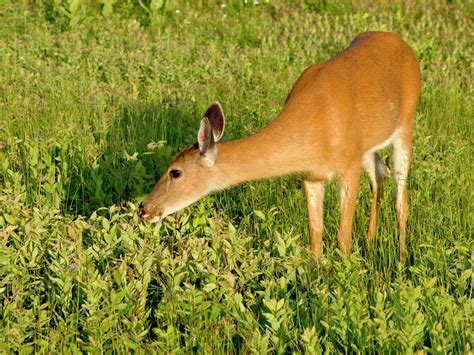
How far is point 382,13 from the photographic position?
37.7ft

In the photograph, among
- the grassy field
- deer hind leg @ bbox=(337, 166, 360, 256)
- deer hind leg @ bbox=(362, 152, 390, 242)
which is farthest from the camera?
deer hind leg @ bbox=(362, 152, 390, 242)

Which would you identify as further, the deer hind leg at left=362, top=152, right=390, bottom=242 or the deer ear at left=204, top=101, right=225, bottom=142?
the deer hind leg at left=362, top=152, right=390, bottom=242

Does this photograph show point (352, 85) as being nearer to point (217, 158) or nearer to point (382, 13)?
point (217, 158)

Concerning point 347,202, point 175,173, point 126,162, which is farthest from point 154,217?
point 126,162

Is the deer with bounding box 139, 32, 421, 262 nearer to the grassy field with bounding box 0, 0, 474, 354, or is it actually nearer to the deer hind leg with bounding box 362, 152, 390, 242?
the grassy field with bounding box 0, 0, 474, 354

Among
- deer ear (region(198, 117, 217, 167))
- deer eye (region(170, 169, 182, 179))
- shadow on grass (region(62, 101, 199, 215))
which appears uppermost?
deer ear (region(198, 117, 217, 167))

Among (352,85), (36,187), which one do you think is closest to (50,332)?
(36,187)

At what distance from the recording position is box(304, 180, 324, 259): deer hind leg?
19.9 feet

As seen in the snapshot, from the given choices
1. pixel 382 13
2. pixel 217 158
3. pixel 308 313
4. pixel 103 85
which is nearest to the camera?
pixel 308 313

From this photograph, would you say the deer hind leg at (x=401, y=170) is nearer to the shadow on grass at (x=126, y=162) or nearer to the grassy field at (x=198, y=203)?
the grassy field at (x=198, y=203)

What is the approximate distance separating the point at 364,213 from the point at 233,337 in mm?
2264

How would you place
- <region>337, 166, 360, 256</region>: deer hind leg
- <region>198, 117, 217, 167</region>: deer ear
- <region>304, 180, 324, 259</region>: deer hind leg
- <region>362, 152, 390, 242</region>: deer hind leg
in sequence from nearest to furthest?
<region>198, 117, 217, 167</region>: deer ear < <region>337, 166, 360, 256</region>: deer hind leg < <region>304, 180, 324, 259</region>: deer hind leg < <region>362, 152, 390, 242</region>: deer hind leg

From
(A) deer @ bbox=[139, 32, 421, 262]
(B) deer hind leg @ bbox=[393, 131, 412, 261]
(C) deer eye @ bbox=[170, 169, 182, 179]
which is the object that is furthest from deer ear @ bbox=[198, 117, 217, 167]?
(B) deer hind leg @ bbox=[393, 131, 412, 261]

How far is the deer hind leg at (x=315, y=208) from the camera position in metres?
6.07
